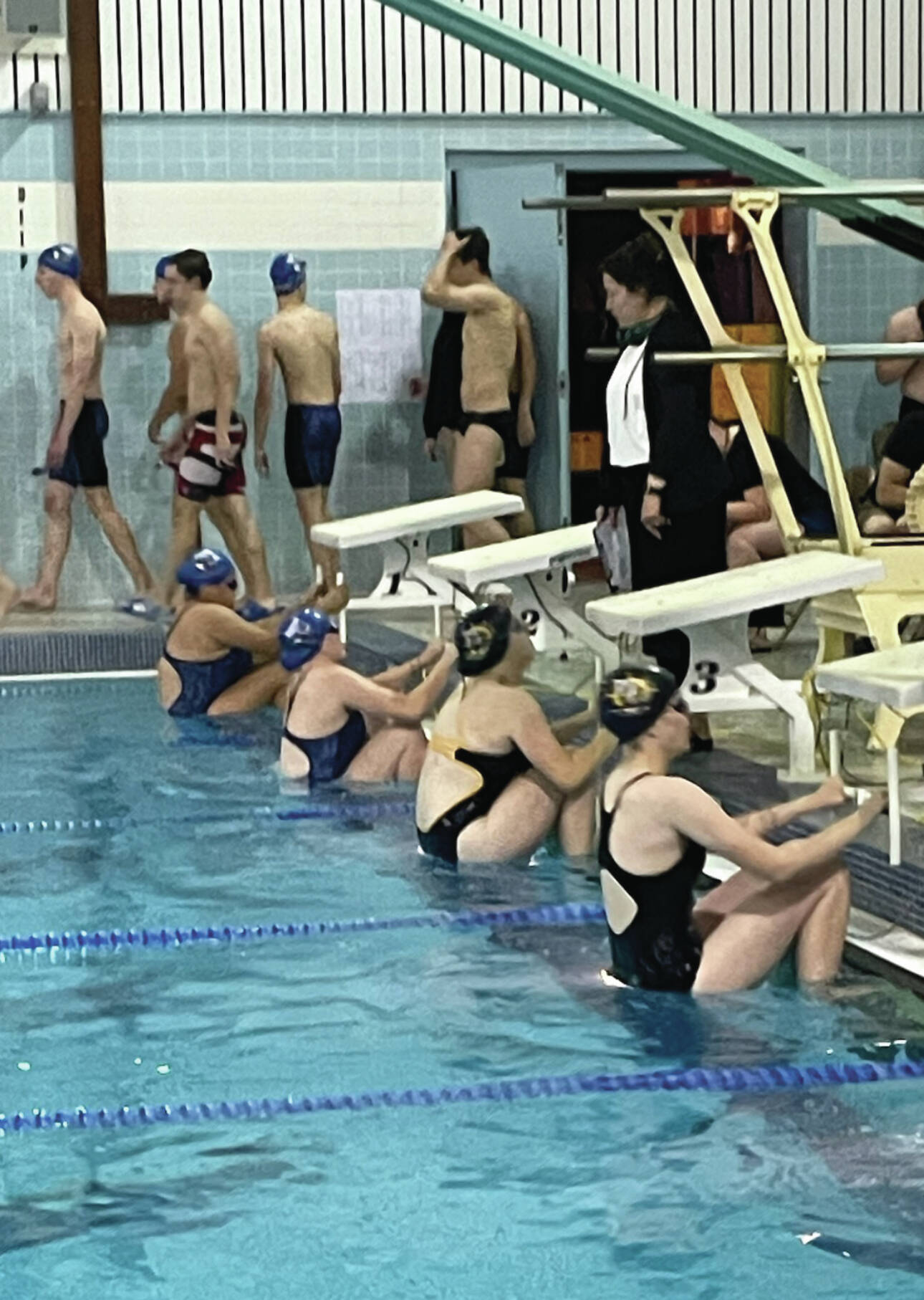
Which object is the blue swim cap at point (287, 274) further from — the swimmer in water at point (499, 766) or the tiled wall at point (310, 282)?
the swimmer in water at point (499, 766)

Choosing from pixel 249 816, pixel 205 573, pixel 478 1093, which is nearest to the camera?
pixel 478 1093

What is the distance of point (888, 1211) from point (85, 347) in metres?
8.73

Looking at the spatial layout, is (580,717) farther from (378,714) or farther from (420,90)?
(420,90)

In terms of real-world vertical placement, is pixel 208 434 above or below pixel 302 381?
below

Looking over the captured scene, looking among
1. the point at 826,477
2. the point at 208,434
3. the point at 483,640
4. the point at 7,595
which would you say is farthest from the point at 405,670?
the point at 7,595

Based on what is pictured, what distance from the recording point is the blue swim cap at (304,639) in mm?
8805

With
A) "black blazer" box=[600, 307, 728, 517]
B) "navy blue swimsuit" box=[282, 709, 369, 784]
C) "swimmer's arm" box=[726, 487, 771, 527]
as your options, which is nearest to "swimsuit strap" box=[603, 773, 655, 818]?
"black blazer" box=[600, 307, 728, 517]

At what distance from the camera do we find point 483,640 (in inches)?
282

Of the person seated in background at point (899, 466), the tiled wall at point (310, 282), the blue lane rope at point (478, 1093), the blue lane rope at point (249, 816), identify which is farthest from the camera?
the tiled wall at point (310, 282)

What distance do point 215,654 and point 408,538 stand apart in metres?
1.07

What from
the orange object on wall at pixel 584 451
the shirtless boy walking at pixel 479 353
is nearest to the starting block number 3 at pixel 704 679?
the shirtless boy walking at pixel 479 353

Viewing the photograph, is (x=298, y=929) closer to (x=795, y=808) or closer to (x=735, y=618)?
(x=795, y=808)

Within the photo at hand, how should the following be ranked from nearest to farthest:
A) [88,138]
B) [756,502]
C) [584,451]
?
[756,502]
[88,138]
[584,451]

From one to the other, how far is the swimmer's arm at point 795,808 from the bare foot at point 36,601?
24.9 ft
